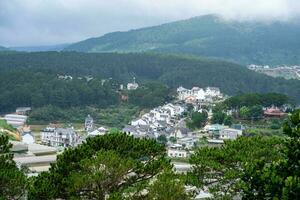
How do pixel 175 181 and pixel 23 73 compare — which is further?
pixel 23 73

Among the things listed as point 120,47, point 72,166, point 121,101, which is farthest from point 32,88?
point 120,47

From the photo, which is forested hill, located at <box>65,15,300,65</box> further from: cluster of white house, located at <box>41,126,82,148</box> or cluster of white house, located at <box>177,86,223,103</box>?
cluster of white house, located at <box>41,126,82,148</box>

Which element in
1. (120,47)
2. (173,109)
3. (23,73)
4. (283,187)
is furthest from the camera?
(120,47)

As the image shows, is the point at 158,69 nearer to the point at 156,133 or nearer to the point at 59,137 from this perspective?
the point at 156,133

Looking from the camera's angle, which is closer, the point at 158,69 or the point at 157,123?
the point at 157,123

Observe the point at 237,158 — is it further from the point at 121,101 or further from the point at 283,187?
the point at 121,101

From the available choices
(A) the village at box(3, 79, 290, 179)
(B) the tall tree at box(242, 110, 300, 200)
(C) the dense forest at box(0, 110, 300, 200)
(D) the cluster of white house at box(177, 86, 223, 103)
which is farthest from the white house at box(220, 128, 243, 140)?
(B) the tall tree at box(242, 110, 300, 200)

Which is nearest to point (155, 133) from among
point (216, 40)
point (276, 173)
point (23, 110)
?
point (23, 110)
